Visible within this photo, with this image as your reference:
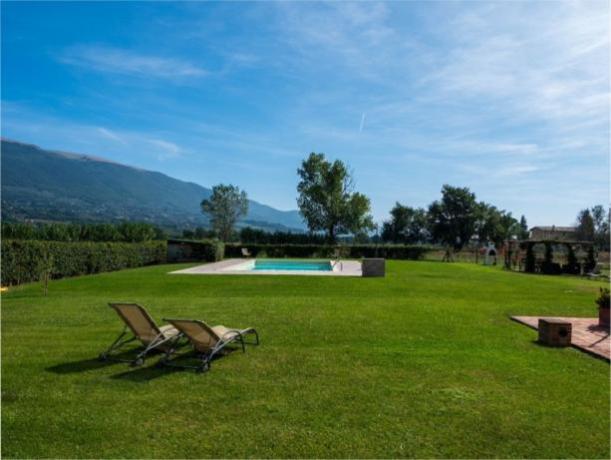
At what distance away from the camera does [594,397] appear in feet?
16.0

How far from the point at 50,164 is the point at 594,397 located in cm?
21881

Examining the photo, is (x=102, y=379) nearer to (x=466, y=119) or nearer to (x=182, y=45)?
(x=182, y=45)

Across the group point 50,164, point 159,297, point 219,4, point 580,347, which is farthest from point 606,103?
point 50,164

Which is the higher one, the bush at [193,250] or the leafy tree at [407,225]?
the leafy tree at [407,225]

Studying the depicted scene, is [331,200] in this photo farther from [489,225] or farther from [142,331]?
[142,331]

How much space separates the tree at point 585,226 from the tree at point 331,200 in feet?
107

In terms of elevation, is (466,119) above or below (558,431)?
above

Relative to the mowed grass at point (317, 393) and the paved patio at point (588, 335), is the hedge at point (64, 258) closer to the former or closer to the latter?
the mowed grass at point (317, 393)

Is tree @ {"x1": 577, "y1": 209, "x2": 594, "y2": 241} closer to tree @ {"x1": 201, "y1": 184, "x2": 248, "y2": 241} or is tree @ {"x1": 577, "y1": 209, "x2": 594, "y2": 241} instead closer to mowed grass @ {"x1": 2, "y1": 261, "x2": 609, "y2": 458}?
tree @ {"x1": 201, "y1": 184, "x2": 248, "y2": 241}

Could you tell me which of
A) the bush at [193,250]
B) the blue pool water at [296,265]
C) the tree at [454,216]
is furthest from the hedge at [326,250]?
the tree at [454,216]

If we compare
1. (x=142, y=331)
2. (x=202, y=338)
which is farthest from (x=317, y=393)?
(x=142, y=331)

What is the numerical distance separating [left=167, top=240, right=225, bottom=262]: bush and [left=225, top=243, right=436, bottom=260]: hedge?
5.61 metres

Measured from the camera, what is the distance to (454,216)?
71.2 m

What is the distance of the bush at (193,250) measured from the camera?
29.6 metres
